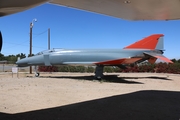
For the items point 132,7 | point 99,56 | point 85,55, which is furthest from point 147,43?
point 132,7

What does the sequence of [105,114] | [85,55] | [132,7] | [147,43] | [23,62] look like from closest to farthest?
[132,7], [105,114], [85,55], [147,43], [23,62]

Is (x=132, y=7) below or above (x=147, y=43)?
below

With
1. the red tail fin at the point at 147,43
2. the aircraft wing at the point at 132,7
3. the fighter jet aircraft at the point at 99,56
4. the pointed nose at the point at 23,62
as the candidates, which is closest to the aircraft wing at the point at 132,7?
the aircraft wing at the point at 132,7

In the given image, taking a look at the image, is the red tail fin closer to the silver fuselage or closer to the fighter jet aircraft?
the fighter jet aircraft

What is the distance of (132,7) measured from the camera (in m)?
5.12

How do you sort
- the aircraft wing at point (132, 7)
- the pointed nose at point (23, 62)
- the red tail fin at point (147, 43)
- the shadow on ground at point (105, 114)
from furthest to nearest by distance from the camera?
the pointed nose at point (23, 62)
the red tail fin at point (147, 43)
the shadow on ground at point (105, 114)
the aircraft wing at point (132, 7)

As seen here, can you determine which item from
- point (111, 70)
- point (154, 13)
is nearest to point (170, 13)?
point (154, 13)

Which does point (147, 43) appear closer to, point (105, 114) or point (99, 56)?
point (99, 56)

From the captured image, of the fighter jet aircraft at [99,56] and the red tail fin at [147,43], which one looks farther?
the red tail fin at [147,43]

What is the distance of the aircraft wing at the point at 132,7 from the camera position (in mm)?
4695

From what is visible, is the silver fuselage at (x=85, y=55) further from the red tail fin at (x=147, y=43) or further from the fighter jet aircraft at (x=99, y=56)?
the red tail fin at (x=147, y=43)

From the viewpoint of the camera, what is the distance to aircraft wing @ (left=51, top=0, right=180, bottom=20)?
470 cm

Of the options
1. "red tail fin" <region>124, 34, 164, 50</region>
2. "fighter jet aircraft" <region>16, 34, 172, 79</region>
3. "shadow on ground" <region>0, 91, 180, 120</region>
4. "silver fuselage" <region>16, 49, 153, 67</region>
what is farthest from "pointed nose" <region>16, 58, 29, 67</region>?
"shadow on ground" <region>0, 91, 180, 120</region>

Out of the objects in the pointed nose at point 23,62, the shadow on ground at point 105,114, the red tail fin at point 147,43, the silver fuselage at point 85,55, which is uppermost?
the red tail fin at point 147,43
